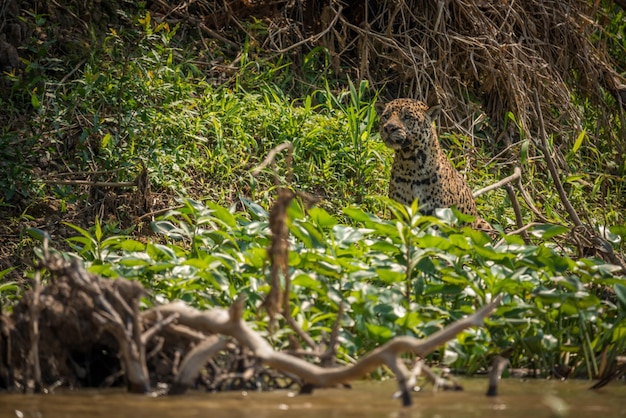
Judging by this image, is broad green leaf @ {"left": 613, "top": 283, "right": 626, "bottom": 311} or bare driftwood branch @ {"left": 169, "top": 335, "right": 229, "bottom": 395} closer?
bare driftwood branch @ {"left": 169, "top": 335, "right": 229, "bottom": 395}

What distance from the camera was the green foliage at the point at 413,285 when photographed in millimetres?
5137

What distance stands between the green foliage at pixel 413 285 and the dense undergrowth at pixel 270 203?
0.04ft

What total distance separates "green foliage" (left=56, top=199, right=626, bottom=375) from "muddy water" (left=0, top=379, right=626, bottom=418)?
1.52 feet

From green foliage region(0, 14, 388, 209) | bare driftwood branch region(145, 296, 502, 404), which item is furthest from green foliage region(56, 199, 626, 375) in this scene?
green foliage region(0, 14, 388, 209)

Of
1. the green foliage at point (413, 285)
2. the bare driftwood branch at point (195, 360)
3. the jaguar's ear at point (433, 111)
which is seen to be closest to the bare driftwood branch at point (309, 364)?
the bare driftwood branch at point (195, 360)

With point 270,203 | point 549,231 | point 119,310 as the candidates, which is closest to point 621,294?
point 549,231

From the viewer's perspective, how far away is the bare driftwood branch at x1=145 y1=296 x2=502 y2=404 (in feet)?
13.2

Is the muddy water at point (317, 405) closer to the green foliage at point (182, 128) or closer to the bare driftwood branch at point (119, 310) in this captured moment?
the bare driftwood branch at point (119, 310)

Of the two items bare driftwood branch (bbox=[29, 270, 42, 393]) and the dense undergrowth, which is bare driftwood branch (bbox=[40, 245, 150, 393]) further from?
the dense undergrowth

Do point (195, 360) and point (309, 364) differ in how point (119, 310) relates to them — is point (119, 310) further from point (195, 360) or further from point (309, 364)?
point (309, 364)

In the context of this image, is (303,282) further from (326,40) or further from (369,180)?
(326,40)

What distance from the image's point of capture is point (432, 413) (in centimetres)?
411

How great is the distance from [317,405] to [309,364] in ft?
0.59

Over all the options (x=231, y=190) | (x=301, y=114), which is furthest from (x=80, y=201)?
(x=301, y=114)
